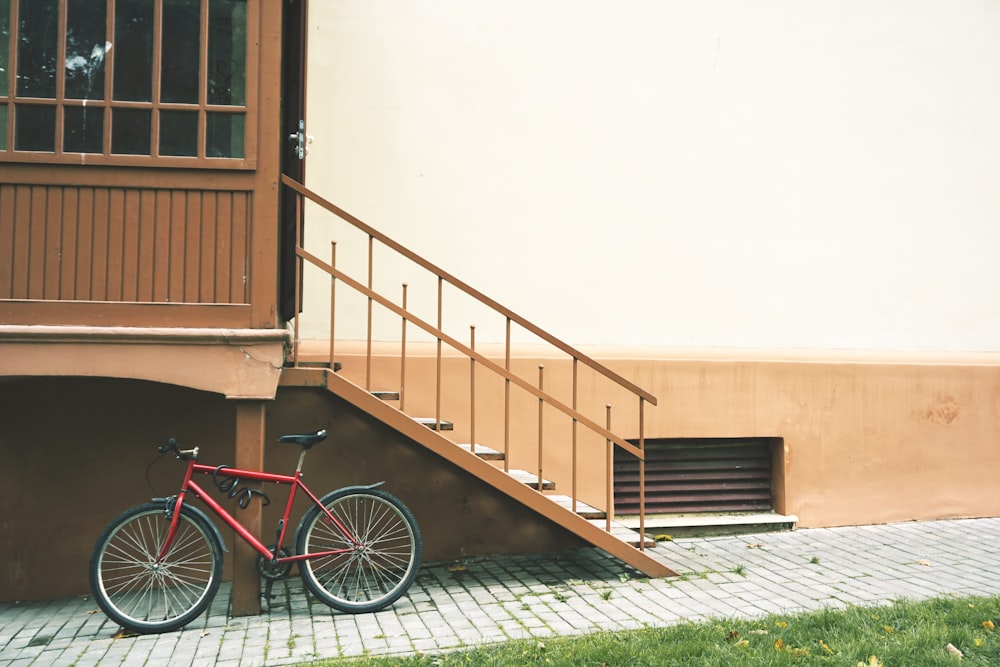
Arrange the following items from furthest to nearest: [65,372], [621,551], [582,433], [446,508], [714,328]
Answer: [714,328] < [582,433] < [446,508] < [621,551] < [65,372]

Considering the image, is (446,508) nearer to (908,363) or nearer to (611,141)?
(611,141)

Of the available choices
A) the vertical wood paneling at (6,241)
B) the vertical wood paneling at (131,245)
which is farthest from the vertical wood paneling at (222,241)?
the vertical wood paneling at (6,241)

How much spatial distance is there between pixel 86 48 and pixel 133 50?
25 centimetres

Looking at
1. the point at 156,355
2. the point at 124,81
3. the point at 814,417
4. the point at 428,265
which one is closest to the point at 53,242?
the point at 156,355

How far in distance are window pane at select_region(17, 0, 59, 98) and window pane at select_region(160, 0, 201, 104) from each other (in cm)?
59

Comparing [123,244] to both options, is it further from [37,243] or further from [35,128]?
[35,128]

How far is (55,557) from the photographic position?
225 inches

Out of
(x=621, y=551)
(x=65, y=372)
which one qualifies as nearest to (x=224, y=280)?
(x=65, y=372)

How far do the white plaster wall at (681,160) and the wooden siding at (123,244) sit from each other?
5.10ft

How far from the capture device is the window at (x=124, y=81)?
489 centimetres

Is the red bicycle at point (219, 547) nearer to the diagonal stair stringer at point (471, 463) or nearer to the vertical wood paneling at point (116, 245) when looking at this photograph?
the diagonal stair stringer at point (471, 463)

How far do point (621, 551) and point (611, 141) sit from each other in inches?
130

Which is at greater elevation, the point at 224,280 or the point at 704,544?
the point at 224,280

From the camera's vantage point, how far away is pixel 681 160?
23.7 feet
